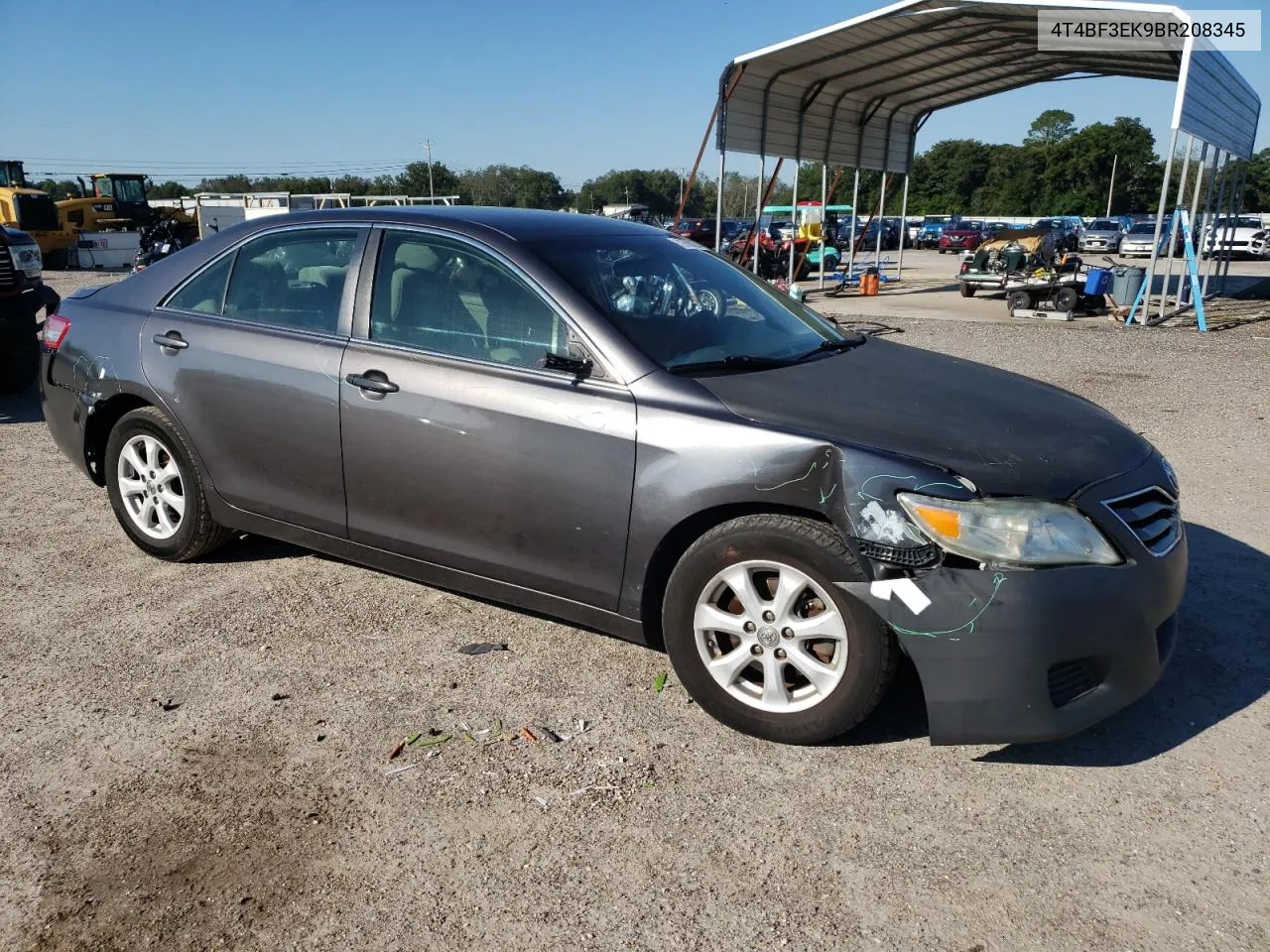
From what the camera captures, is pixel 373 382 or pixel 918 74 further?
pixel 918 74

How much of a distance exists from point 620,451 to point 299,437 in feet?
4.89

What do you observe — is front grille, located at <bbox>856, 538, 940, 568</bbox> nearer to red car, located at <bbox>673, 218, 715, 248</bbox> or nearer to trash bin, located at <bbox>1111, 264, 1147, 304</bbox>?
trash bin, located at <bbox>1111, 264, 1147, 304</bbox>

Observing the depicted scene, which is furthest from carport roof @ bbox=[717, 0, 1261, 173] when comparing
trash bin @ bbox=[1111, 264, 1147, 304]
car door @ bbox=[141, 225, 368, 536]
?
car door @ bbox=[141, 225, 368, 536]

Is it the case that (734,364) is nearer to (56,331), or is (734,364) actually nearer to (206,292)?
(206,292)

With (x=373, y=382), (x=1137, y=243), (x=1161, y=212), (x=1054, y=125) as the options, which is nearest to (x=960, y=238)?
(x=1137, y=243)

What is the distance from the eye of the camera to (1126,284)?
16.0 meters

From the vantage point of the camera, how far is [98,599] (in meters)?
4.19

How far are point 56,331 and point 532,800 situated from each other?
3677 mm

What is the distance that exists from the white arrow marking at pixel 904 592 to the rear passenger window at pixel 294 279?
2.38m

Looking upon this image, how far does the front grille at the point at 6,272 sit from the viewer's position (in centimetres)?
790

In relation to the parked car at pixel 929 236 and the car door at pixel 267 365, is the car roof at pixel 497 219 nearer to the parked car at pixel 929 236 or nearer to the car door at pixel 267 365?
the car door at pixel 267 365

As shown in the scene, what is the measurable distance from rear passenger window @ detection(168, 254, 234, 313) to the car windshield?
1.61 meters

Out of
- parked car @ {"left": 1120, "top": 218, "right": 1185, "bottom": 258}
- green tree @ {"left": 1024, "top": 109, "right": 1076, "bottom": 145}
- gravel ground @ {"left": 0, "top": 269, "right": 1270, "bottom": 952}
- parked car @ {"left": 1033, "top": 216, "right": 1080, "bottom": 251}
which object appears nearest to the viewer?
gravel ground @ {"left": 0, "top": 269, "right": 1270, "bottom": 952}

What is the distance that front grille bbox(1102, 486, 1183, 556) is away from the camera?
289 cm
